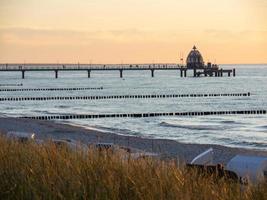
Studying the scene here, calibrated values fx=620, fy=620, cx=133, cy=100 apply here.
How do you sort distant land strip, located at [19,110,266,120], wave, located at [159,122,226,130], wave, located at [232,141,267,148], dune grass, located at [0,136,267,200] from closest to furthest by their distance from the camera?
dune grass, located at [0,136,267,200] < wave, located at [232,141,267,148] < wave, located at [159,122,226,130] < distant land strip, located at [19,110,266,120]

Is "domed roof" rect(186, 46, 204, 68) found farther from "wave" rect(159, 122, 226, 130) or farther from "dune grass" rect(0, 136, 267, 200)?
"dune grass" rect(0, 136, 267, 200)

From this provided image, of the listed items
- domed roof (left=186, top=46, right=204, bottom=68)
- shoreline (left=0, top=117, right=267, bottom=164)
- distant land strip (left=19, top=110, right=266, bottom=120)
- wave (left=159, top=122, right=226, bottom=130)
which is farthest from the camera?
A: domed roof (left=186, top=46, right=204, bottom=68)

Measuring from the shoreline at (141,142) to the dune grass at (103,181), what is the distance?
311 inches

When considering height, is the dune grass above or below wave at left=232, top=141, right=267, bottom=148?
above

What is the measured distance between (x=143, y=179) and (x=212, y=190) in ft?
2.62

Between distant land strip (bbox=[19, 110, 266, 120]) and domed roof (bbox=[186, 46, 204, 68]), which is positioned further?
domed roof (bbox=[186, 46, 204, 68])

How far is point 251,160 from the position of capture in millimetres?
11734

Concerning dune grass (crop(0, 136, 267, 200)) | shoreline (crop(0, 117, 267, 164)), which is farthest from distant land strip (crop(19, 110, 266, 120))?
dune grass (crop(0, 136, 267, 200))

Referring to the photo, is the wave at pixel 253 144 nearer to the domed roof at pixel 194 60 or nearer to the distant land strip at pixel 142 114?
the distant land strip at pixel 142 114

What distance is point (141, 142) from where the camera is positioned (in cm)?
2756

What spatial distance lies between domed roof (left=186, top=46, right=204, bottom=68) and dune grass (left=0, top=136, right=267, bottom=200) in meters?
142

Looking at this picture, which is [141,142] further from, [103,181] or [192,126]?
[103,181]

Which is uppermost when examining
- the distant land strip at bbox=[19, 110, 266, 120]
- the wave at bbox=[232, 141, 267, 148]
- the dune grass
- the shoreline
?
the dune grass

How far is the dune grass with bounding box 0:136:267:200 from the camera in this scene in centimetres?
630
